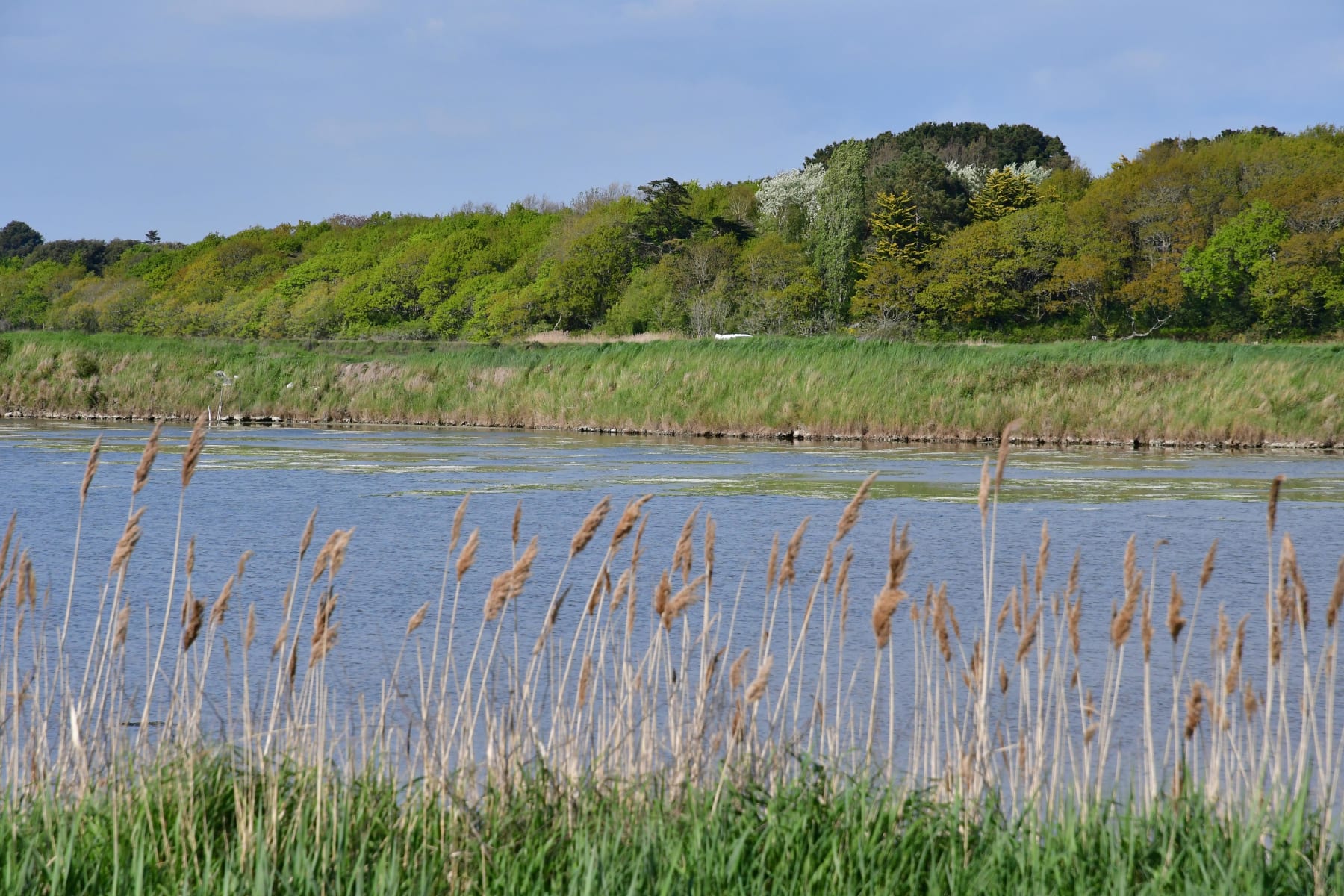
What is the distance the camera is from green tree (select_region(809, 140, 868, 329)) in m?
55.7

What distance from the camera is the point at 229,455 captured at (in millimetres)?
22078

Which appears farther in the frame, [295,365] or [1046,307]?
[1046,307]

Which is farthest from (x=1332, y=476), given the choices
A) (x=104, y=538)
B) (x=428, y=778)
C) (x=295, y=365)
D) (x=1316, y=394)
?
(x=295, y=365)

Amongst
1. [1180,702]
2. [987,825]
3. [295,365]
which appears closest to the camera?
[987,825]

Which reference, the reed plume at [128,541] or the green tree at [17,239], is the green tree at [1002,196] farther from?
the green tree at [17,239]

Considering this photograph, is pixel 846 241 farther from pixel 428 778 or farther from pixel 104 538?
pixel 428 778

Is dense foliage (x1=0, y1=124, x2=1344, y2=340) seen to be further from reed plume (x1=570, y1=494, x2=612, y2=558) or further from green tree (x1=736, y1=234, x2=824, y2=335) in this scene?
reed plume (x1=570, y1=494, x2=612, y2=558)

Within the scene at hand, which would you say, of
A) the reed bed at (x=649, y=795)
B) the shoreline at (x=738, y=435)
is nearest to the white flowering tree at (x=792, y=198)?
the shoreline at (x=738, y=435)

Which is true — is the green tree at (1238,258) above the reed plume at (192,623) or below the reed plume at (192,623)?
above

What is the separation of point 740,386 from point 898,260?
2493cm

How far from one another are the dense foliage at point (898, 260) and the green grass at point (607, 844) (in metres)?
40.9

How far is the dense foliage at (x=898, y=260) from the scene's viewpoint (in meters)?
48.5

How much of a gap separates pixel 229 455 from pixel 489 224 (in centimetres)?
6125

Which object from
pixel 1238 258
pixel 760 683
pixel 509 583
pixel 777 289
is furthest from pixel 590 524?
pixel 777 289
